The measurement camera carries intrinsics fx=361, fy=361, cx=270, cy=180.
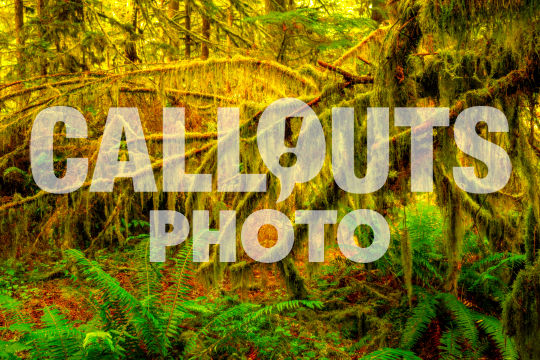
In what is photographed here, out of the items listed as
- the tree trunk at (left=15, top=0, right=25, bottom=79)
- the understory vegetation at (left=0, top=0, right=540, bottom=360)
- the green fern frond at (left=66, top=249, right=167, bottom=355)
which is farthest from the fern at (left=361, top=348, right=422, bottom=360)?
the tree trunk at (left=15, top=0, right=25, bottom=79)

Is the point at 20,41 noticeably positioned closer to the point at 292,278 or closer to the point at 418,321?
the point at 292,278

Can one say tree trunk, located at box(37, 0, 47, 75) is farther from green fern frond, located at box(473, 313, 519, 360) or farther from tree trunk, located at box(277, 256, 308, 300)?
green fern frond, located at box(473, 313, 519, 360)

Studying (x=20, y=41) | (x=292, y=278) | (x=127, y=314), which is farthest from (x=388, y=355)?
(x=20, y=41)

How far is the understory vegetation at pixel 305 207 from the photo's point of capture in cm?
217

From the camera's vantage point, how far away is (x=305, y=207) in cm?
361

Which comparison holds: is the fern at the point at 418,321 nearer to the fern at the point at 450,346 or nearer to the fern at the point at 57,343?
the fern at the point at 450,346

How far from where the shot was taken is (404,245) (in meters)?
3.53

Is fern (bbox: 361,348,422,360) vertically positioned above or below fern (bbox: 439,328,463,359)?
above

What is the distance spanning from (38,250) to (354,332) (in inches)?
200

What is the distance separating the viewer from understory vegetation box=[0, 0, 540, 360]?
2.17m

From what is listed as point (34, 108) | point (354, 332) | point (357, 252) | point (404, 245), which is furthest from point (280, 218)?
point (34, 108)

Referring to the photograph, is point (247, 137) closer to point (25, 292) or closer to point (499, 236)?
point (499, 236)

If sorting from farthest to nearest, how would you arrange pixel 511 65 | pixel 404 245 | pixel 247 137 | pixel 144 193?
pixel 144 193 < pixel 404 245 < pixel 247 137 < pixel 511 65


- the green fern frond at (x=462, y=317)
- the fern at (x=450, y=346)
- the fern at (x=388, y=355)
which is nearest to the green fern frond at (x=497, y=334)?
the green fern frond at (x=462, y=317)
